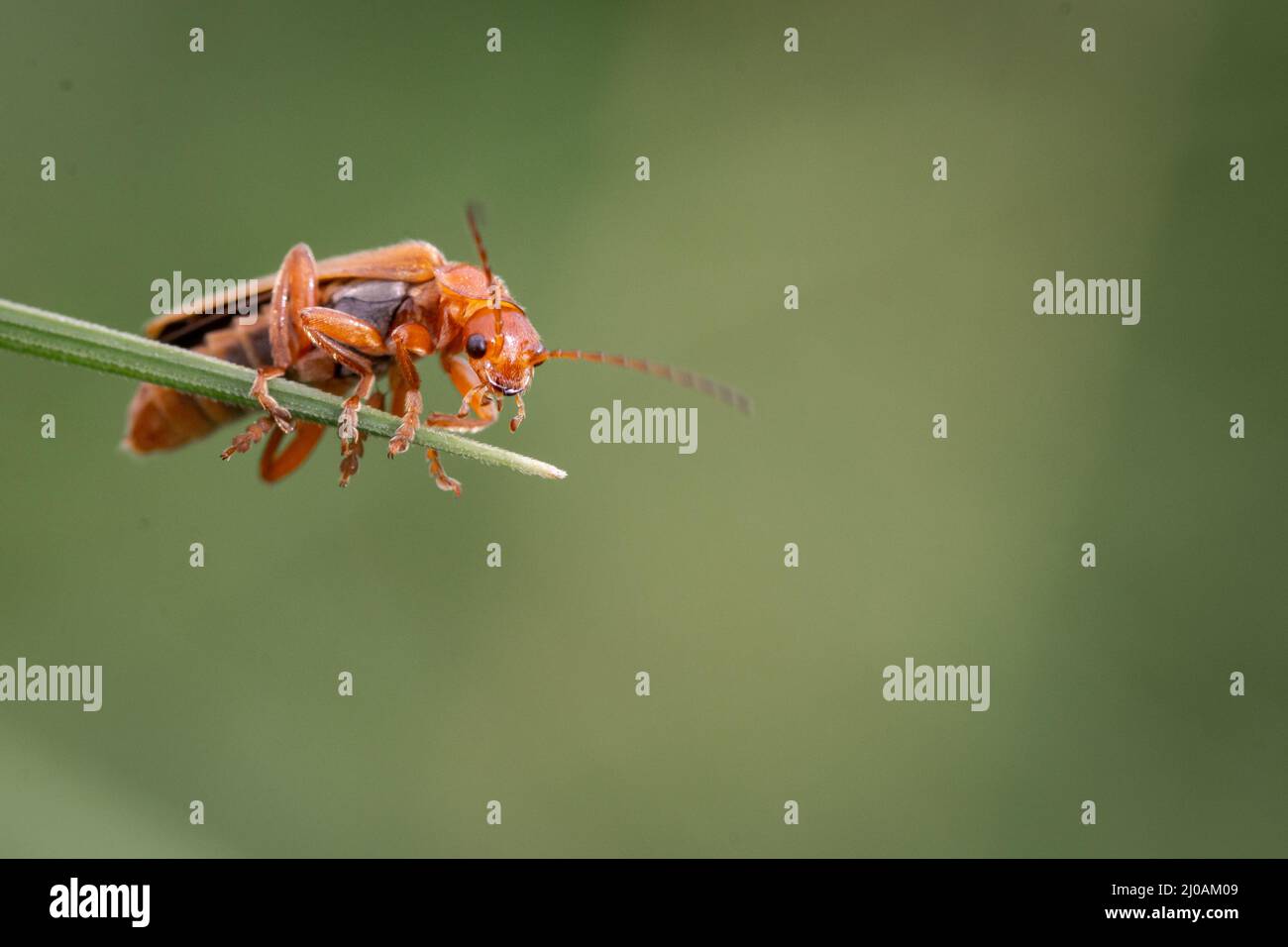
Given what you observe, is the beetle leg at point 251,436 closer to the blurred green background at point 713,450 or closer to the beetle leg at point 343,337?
the beetle leg at point 343,337

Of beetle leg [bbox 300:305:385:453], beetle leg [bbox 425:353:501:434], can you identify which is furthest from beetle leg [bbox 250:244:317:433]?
beetle leg [bbox 425:353:501:434]

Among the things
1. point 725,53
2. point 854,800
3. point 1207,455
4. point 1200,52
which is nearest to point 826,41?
point 725,53

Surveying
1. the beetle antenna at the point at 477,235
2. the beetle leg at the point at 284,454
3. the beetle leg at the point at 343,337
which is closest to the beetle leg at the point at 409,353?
the beetle leg at the point at 343,337

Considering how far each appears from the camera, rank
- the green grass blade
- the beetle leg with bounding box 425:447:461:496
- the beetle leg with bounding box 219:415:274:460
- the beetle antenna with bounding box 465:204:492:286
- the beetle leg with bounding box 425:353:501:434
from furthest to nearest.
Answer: the beetle leg with bounding box 425:353:501:434, the beetle leg with bounding box 425:447:461:496, the beetle leg with bounding box 219:415:274:460, the beetle antenna with bounding box 465:204:492:286, the green grass blade

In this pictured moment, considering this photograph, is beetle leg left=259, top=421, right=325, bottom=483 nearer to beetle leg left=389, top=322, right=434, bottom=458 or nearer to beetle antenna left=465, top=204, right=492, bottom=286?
beetle leg left=389, top=322, right=434, bottom=458

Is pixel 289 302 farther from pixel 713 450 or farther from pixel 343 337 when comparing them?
pixel 713 450

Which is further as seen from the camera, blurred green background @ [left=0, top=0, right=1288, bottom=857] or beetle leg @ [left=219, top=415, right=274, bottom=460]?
blurred green background @ [left=0, top=0, right=1288, bottom=857]

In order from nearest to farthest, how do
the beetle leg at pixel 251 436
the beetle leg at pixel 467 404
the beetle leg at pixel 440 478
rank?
the beetle leg at pixel 251 436 < the beetle leg at pixel 440 478 < the beetle leg at pixel 467 404

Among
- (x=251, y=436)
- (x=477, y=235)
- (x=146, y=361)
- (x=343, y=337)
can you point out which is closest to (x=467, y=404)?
(x=343, y=337)
